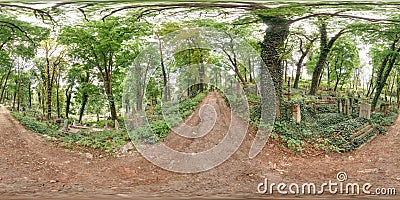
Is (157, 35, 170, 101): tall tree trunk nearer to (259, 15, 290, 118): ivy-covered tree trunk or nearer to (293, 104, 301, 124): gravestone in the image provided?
(259, 15, 290, 118): ivy-covered tree trunk

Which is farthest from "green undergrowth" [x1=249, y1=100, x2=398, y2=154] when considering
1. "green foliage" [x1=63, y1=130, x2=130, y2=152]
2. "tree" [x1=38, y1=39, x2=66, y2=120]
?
"tree" [x1=38, y1=39, x2=66, y2=120]

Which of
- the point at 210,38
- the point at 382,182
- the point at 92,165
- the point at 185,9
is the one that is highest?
the point at 185,9

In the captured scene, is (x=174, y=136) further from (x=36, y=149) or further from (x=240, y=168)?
(x=36, y=149)

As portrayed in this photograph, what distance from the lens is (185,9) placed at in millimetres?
3191

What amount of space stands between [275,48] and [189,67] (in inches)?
29.1

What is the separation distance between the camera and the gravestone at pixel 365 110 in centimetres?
324

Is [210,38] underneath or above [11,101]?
above

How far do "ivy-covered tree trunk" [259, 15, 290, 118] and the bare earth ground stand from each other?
18.7 inches

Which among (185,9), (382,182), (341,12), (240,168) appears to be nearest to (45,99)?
(185,9)

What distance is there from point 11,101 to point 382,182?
3.12 meters

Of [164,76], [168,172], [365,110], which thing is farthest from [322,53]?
[168,172]

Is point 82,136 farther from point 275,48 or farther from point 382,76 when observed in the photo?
point 382,76

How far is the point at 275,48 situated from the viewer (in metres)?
3.21

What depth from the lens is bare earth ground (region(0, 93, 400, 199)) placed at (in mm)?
2980
